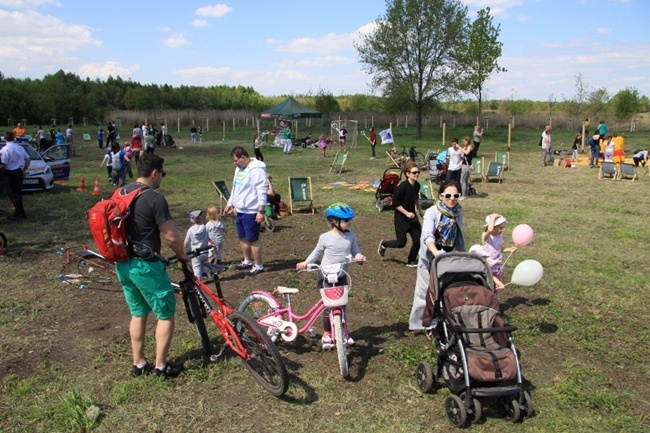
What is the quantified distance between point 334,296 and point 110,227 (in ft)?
6.57

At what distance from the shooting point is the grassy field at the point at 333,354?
4082 millimetres

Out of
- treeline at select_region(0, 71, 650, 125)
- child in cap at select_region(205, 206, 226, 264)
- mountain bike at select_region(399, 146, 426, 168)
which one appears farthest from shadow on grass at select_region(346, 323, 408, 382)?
treeline at select_region(0, 71, 650, 125)

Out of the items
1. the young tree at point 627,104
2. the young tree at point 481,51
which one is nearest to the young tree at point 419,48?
the young tree at point 481,51

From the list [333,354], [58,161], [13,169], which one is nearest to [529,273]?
[333,354]

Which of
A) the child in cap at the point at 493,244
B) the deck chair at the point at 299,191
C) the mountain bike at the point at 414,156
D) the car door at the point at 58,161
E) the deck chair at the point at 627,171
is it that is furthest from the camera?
the mountain bike at the point at 414,156

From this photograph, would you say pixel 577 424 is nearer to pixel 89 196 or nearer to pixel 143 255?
pixel 143 255

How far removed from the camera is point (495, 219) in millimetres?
6027

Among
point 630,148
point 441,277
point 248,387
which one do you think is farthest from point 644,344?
point 630,148

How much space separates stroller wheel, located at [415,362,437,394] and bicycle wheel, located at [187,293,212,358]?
2066 mm

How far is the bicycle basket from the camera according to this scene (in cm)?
456

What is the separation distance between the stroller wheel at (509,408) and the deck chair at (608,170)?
17240mm

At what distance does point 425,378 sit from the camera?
442 centimetres

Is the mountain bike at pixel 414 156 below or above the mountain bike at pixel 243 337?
above

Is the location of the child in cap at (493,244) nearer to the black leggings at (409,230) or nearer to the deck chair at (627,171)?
the black leggings at (409,230)
